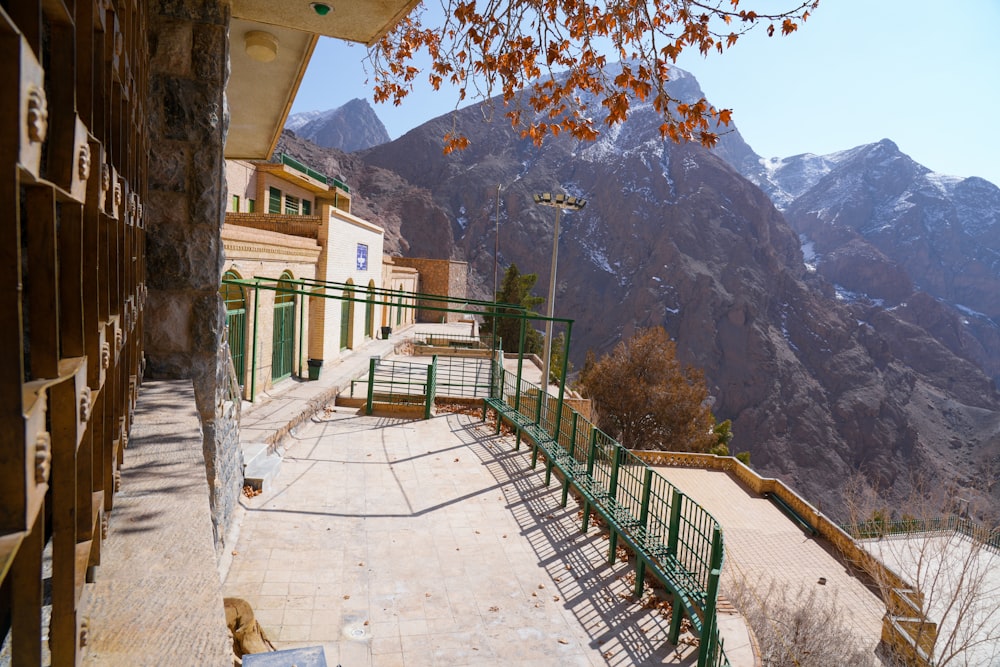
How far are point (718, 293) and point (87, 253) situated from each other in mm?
74431

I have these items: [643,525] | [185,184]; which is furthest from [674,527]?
[185,184]

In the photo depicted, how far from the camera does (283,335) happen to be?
47.9ft

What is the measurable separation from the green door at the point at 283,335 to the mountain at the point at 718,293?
4677 cm

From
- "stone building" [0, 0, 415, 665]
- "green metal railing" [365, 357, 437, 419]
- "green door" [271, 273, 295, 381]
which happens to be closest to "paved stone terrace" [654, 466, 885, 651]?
"green metal railing" [365, 357, 437, 419]

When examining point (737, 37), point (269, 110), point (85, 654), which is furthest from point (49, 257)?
point (269, 110)

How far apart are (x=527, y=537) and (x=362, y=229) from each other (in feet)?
50.7

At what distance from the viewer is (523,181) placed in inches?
3135

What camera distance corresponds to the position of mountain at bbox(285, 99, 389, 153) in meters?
137

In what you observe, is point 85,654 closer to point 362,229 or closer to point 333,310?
point 333,310

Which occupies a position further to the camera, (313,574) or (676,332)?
(676,332)

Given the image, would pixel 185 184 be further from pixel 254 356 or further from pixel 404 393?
pixel 404 393

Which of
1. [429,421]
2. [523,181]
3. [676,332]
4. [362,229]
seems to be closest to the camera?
[429,421]

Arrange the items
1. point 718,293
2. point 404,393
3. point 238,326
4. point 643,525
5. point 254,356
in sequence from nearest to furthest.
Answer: point 643,525
point 238,326
point 254,356
point 404,393
point 718,293

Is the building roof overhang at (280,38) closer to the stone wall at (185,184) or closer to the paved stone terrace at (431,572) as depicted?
the stone wall at (185,184)
